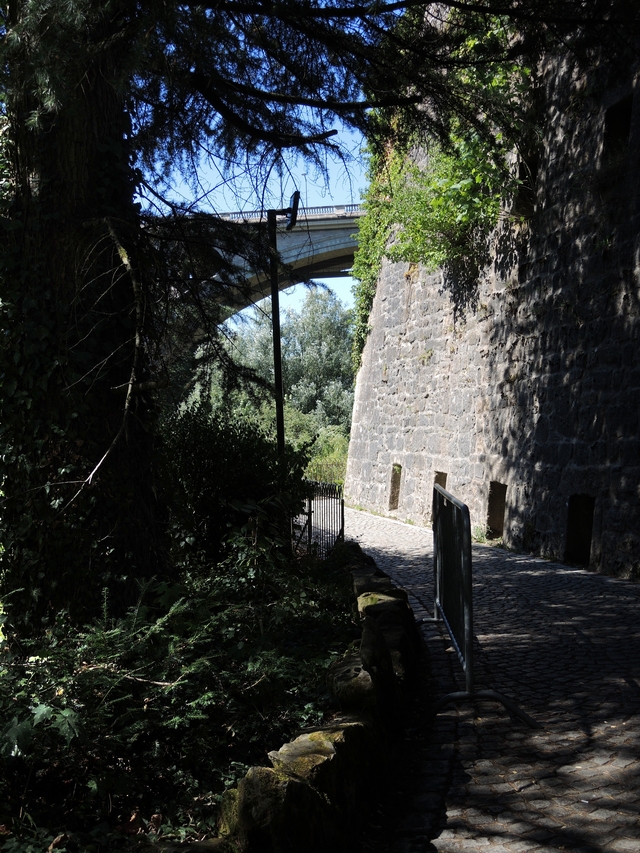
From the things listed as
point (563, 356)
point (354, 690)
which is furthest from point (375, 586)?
point (563, 356)

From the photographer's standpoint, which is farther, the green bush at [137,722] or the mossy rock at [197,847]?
the green bush at [137,722]

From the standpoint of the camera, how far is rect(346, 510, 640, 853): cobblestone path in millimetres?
2754

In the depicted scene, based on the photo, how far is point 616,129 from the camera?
29.0 feet

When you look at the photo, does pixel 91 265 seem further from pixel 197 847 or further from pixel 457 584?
pixel 197 847

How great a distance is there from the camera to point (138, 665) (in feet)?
10.3

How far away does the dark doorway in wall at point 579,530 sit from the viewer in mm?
8906

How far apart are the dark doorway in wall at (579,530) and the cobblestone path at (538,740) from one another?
7.69ft

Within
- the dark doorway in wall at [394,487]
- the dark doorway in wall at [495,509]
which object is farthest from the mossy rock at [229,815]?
the dark doorway in wall at [394,487]

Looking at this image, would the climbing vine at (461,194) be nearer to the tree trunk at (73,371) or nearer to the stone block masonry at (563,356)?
the stone block masonry at (563,356)

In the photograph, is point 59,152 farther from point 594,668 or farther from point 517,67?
point 517,67

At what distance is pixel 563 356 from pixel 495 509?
8.57 ft

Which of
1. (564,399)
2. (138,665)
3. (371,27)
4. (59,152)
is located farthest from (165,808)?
(564,399)

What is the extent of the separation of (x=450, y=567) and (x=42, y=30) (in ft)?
11.5

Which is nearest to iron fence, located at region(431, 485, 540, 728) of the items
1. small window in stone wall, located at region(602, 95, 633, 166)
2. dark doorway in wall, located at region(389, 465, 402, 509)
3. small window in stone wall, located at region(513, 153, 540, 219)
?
small window in stone wall, located at region(602, 95, 633, 166)
